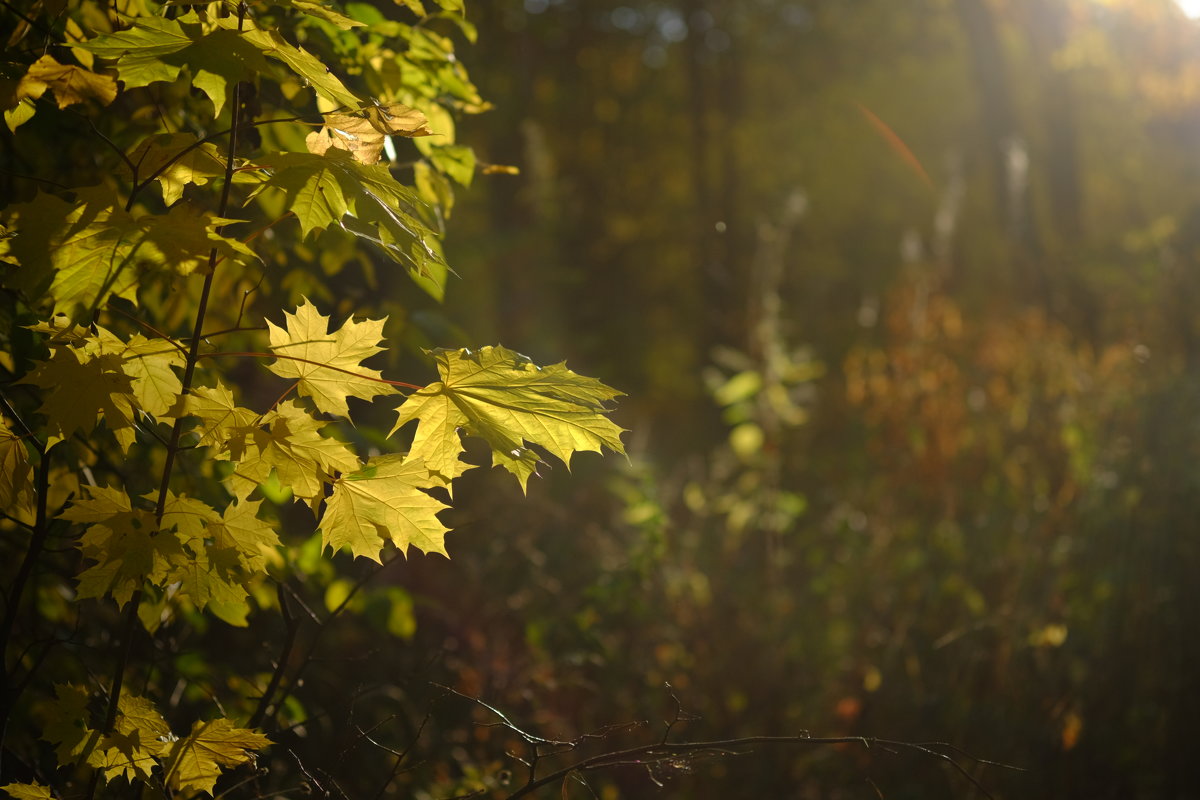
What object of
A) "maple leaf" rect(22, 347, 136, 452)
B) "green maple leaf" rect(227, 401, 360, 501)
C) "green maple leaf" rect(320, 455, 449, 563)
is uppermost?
"maple leaf" rect(22, 347, 136, 452)

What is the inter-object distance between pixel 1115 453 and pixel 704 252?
24.3 ft

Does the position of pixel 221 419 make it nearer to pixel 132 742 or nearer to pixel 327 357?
pixel 327 357

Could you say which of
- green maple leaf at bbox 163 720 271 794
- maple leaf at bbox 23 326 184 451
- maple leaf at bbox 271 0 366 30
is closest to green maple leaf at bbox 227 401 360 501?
maple leaf at bbox 23 326 184 451

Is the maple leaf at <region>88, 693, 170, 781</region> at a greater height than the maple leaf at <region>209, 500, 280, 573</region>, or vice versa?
the maple leaf at <region>209, 500, 280, 573</region>

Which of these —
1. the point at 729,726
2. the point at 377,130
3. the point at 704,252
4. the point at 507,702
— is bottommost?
the point at 704,252

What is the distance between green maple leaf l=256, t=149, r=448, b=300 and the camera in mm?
1010

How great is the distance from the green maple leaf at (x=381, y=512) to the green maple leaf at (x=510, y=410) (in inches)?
1.5

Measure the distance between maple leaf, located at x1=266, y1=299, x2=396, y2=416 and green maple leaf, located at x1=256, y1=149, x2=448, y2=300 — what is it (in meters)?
0.16

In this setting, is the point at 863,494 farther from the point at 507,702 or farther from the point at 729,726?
the point at 507,702

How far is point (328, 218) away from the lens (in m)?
1.04

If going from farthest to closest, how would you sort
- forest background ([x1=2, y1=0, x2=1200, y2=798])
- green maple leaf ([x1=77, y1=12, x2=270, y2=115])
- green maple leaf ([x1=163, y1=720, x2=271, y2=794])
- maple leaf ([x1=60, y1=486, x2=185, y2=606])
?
forest background ([x1=2, y1=0, x2=1200, y2=798]) → green maple leaf ([x1=163, y1=720, x2=271, y2=794]) → maple leaf ([x1=60, y1=486, x2=185, y2=606]) → green maple leaf ([x1=77, y1=12, x2=270, y2=115])

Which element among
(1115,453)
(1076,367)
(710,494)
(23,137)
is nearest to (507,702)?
(710,494)

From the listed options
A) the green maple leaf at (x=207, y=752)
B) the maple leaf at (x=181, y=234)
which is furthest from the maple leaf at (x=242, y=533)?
the maple leaf at (x=181, y=234)

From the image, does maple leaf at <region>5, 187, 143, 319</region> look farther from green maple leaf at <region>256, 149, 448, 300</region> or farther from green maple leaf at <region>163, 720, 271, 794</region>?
green maple leaf at <region>163, 720, 271, 794</region>
